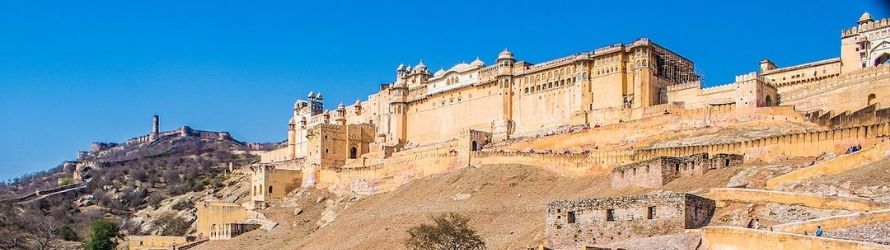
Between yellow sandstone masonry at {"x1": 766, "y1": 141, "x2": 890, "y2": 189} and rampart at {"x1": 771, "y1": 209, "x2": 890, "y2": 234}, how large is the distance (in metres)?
6.17

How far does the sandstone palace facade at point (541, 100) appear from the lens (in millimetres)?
56562

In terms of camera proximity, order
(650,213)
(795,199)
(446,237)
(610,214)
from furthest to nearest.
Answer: (446,237) → (610,214) → (650,213) → (795,199)

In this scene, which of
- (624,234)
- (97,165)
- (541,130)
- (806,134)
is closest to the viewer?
(624,234)

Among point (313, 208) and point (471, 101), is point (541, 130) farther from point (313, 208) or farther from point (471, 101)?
point (313, 208)

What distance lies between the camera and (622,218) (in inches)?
1049

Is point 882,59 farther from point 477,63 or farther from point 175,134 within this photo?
point 175,134

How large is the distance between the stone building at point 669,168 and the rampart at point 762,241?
36.3ft

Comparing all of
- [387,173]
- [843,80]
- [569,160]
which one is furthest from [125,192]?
[843,80]

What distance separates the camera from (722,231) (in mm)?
23109

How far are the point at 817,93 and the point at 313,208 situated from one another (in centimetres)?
2674

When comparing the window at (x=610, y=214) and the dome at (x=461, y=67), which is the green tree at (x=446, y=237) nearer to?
the window at (x=610, y=214)

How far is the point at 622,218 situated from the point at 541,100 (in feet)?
142

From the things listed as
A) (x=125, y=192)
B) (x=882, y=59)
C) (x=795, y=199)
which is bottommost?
(x=125, y=192)

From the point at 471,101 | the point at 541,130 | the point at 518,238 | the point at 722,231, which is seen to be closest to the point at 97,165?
the point at 471,101
